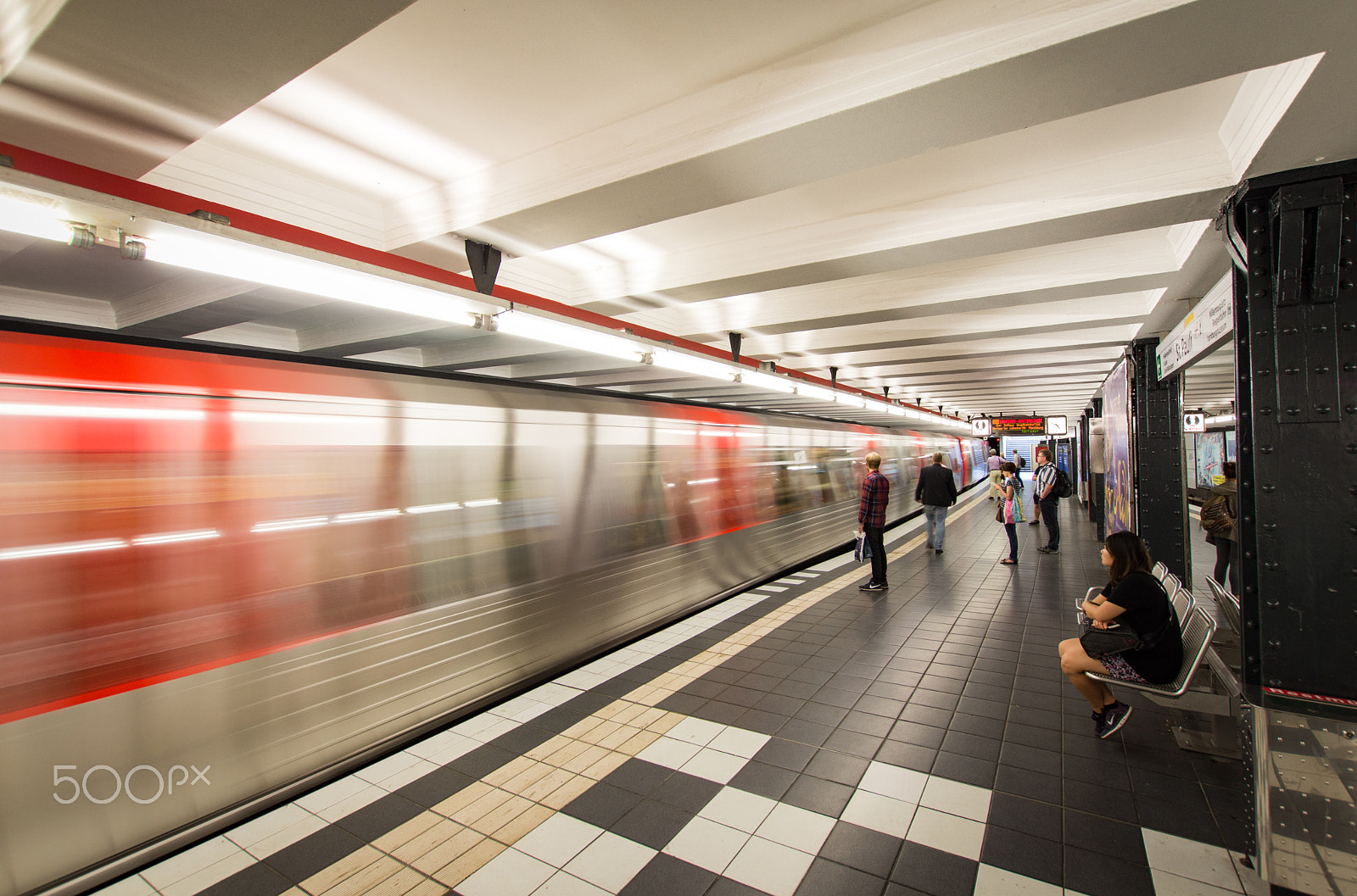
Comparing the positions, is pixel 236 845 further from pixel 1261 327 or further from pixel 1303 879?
pixel 1261 327

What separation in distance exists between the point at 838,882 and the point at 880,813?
540 millimetres

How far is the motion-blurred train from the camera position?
7.49ft

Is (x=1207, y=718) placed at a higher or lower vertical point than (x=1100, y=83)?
lower

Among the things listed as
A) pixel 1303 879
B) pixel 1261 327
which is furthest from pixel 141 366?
pixel 1303 879

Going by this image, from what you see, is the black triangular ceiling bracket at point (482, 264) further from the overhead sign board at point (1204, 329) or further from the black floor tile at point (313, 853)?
the overhead sign board at point (1204, 329)

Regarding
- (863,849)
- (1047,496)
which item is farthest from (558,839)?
(1047,496)

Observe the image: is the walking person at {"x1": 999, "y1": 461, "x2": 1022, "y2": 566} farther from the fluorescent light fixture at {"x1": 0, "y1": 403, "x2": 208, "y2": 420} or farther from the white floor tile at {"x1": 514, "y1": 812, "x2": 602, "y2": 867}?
the fluorescent light fixture at {"x1": 0, "y1": 403, "x2": 208, "y2": 420}

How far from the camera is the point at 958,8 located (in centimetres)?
189

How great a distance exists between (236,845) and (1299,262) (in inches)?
205

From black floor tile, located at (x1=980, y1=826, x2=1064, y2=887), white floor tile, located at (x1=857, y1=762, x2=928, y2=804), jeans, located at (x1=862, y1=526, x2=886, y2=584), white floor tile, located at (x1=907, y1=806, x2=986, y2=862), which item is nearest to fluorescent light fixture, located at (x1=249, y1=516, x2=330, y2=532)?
white floor tile, located at (x1=857, y1=762, x2=928, y2=804)

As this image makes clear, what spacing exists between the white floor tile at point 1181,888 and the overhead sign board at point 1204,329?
2342 mm

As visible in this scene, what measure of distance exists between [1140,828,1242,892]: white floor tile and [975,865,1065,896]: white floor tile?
1.66 feet

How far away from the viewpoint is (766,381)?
6.35 metres

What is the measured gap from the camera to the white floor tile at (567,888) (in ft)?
7.70
